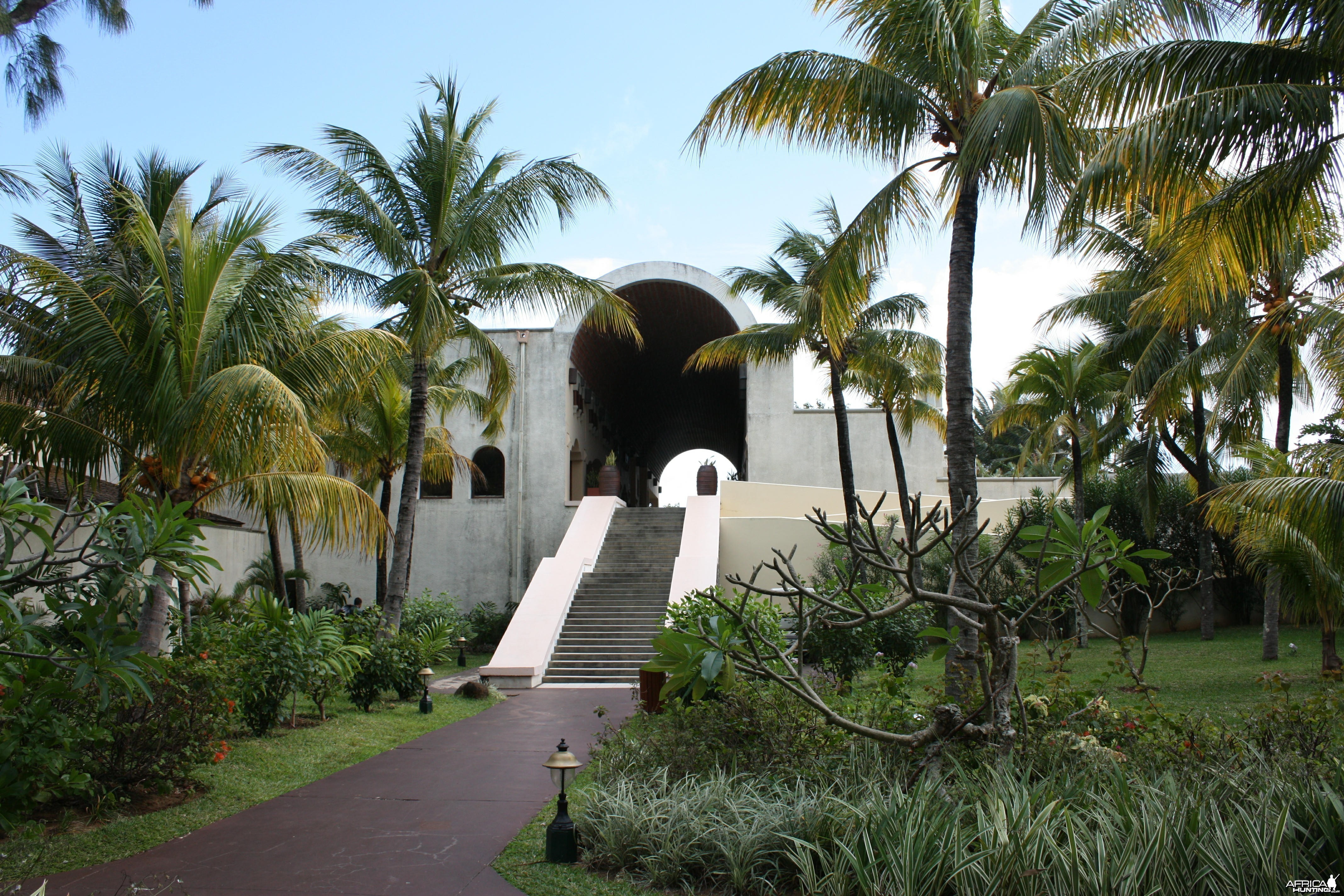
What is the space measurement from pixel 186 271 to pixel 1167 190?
9025mm

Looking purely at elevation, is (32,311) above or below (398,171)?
below

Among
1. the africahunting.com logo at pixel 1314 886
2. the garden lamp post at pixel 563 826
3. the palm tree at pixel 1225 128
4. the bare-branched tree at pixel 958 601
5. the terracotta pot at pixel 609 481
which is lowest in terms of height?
the garden lamp post at pixel 563 826

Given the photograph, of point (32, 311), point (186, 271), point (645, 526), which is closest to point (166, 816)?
point (186, 271)

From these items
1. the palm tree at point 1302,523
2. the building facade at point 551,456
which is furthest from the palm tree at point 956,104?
the building facade at point 551,456

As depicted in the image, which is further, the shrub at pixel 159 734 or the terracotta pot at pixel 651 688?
the terracotta pot at pixel 651 688

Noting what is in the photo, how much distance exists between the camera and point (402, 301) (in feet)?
42.0

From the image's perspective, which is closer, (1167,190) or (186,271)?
(1167,190)

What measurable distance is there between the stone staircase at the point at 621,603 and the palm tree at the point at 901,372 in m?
5.33

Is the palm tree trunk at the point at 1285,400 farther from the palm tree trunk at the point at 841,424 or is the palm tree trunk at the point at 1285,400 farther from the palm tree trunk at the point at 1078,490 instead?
the palm tree trunk at the point at 841,424

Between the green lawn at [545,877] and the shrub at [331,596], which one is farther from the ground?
the green lawn at [545,877]

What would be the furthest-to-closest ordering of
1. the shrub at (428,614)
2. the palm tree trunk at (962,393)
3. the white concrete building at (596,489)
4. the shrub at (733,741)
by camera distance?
the white concrete building at (596,489), the shrub at (428,614), the palm tree trunk at (962,393), the shrub at (733,741)

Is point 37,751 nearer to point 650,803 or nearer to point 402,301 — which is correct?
point 650,803

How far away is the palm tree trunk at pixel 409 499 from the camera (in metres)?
12.4

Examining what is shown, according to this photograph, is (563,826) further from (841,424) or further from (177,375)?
(841,424)
